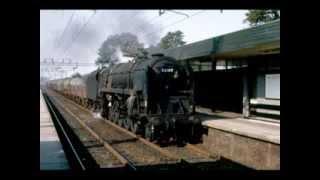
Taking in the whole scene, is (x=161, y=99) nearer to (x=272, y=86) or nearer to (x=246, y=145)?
(x=246, y=145)

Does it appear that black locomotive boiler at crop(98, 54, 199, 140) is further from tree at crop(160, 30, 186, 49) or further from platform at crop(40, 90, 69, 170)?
tree at crop(160, 30, 186, 49)

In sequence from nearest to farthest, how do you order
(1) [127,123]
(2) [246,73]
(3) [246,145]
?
(3) [246,145], (1) [127,123], (2) [246,73]

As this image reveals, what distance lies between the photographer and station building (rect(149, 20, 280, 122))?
1374cm

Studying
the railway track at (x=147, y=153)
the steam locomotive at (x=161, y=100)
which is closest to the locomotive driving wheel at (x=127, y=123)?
the railway track at (x=147, y=153)

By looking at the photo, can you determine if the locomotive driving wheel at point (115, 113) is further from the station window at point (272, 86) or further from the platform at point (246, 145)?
the station window at point (272, 86)

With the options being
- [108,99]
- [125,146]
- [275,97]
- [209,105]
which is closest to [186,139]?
[125,146]

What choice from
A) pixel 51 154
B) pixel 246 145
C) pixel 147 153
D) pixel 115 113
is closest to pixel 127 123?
pixel 115 113

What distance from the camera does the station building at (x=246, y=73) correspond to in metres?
13.7

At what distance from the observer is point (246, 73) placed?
59.3 feet

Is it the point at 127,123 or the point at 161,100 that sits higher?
the point at 161,100
